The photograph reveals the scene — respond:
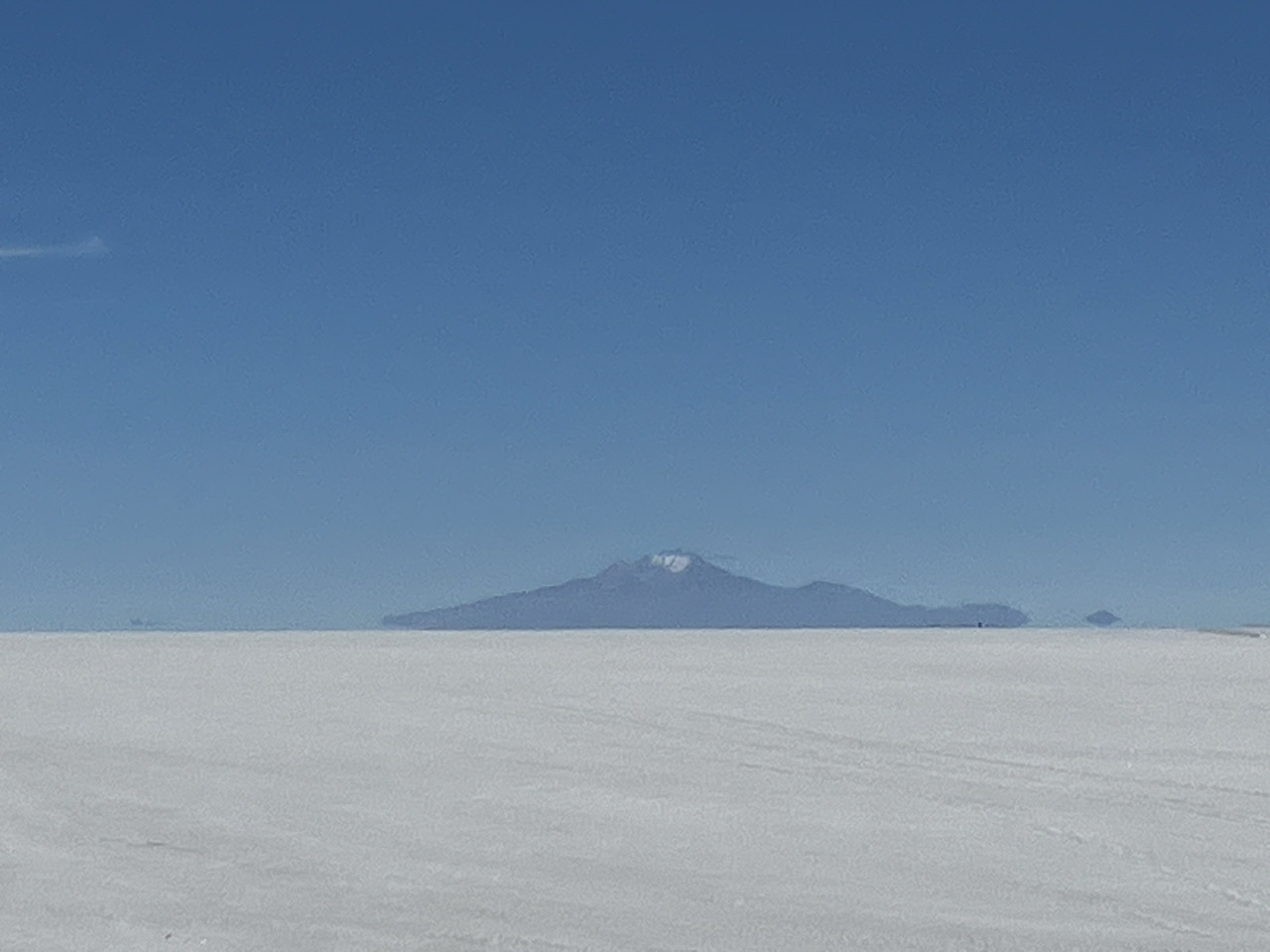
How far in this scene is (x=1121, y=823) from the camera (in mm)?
9711

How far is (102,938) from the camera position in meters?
6.78

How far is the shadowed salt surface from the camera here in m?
7.14

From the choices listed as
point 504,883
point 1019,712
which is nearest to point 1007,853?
point 504,883

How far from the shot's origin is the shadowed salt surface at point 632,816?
7141 mm

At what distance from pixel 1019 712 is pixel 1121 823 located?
24.3 feet

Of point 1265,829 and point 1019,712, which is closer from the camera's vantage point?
point 1265,829

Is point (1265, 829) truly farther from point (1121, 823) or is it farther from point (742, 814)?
point (742, 814)

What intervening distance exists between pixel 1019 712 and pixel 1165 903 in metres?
9.65

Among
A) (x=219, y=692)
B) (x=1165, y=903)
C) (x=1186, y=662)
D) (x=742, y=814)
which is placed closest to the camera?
(x=1165, y=903)

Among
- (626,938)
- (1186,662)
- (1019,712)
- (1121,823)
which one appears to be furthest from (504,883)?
(1186,662)

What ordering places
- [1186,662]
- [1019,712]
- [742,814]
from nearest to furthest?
[742,814] → [1019,712] → [1186,662]

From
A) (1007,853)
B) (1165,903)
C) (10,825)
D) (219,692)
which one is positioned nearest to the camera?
(1165,903)

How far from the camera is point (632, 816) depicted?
9.98 m

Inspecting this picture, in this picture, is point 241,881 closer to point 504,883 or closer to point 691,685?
point 504,883
